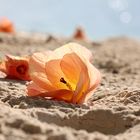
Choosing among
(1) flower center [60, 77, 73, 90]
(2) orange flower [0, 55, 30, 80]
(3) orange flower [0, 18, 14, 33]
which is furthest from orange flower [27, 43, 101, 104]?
(3) orange flower [0, 18, 14, 33]

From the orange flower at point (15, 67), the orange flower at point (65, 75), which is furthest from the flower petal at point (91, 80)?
the orange flower at point (15, 67)

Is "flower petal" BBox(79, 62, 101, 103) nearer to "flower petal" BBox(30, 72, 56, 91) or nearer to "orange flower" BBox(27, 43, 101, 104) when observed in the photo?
"orange flower" BBox(27, 43, 101, 104)

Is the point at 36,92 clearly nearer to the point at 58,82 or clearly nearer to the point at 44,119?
the point at 58,82

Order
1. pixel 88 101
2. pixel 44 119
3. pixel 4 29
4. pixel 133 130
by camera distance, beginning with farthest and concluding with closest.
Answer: pixel 4 29, pixel 88 101, pixel 44 119, pixel 133 130

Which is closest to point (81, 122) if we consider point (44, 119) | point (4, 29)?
point (44, 119)

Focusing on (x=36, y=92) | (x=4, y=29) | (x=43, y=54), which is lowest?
(x=4, y=29)
